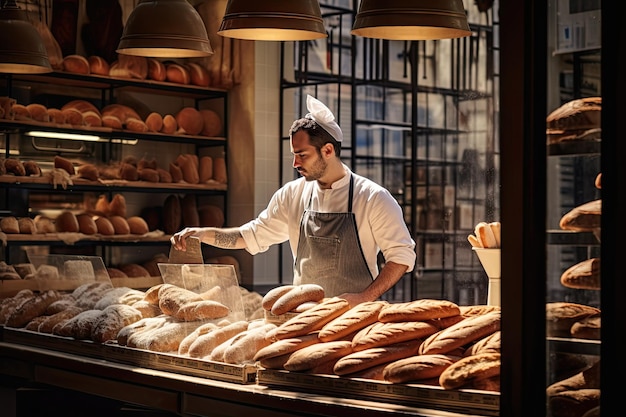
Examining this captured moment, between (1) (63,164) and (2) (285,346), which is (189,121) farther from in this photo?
(2) (285,346)

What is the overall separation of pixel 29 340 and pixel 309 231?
127cm

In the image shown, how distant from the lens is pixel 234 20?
9.55 ft

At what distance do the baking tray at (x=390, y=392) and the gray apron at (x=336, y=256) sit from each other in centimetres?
155

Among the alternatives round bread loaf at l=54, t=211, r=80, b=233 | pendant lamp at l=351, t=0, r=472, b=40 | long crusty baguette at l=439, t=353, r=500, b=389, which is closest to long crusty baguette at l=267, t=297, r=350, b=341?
long crusty baguette at l=439, t=353, r=500, b=389

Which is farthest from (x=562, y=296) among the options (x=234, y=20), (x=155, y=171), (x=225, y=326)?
(x=155, y=171)

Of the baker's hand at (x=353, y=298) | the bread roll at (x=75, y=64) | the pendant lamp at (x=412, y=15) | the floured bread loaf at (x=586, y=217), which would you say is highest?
the bread roll at (x=75, y=64)

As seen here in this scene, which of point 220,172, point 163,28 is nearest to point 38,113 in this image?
point 220,172

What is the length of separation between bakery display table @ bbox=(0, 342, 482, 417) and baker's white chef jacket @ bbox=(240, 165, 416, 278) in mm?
1249

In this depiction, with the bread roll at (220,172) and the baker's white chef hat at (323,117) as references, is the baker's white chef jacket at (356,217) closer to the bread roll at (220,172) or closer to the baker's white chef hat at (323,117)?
the baker's white chef hat at (323,117)

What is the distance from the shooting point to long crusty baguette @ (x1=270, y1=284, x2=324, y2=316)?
270 cm

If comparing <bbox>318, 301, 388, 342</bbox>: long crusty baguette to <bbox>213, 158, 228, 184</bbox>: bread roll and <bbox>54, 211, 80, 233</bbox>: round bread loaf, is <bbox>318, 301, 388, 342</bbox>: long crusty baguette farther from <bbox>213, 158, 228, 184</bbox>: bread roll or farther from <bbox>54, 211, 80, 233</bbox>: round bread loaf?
<bbox>213, 158, 228, 184</bbox>: bread roll

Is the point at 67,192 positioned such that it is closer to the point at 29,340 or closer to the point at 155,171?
the point at 155,171

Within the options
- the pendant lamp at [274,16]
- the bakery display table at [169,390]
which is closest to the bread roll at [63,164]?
the bakery display table at [169,390]

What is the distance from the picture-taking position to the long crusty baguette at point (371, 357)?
2.26 m
